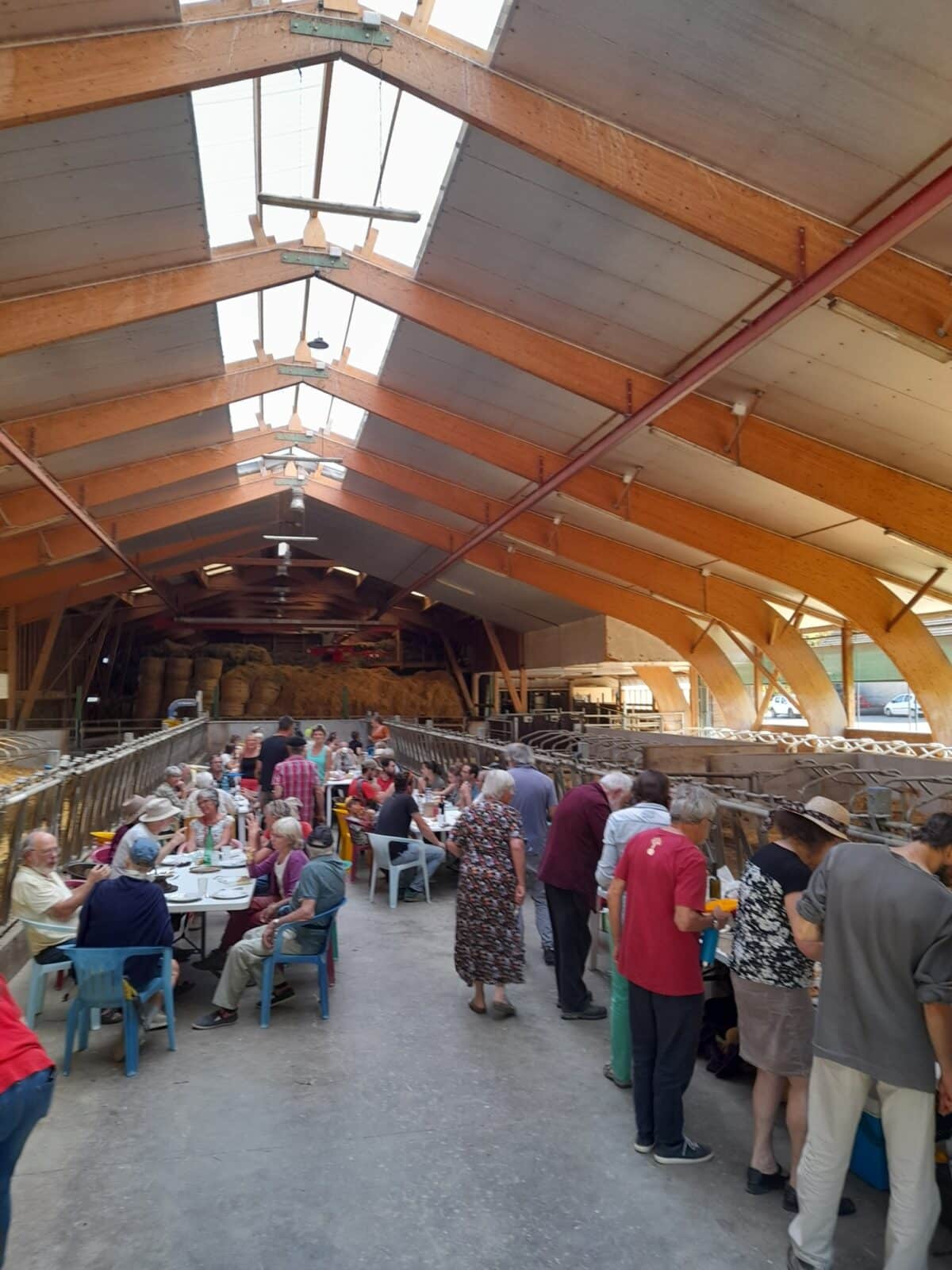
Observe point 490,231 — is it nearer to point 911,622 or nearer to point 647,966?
point 647,966

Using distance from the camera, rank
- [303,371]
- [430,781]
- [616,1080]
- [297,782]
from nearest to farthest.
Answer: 1. [616,1080]
2. [297,782]
3. [430,781]
4. [303,371]

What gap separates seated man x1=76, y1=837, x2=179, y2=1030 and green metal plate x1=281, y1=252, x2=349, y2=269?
7.00 meters

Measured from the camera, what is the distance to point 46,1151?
3779 millimetres

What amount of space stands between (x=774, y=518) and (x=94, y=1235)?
11563 mm

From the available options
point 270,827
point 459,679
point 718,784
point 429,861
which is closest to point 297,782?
point 429,861

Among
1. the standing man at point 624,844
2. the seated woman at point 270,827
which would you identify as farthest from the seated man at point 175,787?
the standing man at point 624,844

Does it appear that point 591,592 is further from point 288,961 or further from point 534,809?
point 288,961

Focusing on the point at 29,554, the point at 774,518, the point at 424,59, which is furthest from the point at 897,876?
the point at 29,554

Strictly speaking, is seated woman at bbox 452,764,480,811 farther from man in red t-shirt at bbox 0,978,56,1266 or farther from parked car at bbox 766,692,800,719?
parked car at bbox 766,692,800,719

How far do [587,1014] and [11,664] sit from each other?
17889mm

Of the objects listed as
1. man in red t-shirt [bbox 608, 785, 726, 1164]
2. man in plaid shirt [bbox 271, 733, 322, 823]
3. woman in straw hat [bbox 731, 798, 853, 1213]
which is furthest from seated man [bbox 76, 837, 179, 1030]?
man in plaid shirt [bbox 271, 733, 322, 823]

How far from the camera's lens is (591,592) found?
734 inches

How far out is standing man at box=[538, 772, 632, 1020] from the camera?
5.16 m

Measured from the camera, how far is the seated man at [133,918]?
4.57 metres
